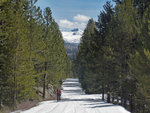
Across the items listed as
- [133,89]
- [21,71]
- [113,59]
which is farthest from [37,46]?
[133,89]

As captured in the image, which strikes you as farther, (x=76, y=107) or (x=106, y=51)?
(x=106, y=51)

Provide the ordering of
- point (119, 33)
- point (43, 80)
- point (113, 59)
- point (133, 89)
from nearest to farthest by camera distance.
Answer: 1. point (133, 89)
2. point (119, 33)
3. point (113, 59)
4. point (43, 80)

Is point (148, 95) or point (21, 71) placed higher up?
point (21, 71)

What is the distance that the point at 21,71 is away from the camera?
20.6m

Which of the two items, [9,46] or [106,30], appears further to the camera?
[106,30]

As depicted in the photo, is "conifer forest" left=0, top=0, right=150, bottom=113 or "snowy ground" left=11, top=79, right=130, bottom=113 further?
"conifer forest" left=0, top=0, right=150, bottom=113

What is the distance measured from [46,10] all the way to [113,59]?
17.8 metres

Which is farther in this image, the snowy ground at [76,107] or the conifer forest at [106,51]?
the conifer forest at [106,51]

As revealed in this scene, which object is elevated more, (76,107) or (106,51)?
(106,51)

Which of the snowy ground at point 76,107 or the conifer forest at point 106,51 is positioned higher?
the conifer forest at point 106,51

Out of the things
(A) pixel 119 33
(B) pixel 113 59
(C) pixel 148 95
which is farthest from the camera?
(B) pixel 113 59

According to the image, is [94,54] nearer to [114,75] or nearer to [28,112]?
[114,75]

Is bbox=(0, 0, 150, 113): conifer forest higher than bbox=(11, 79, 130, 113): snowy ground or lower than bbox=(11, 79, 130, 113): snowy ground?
higher

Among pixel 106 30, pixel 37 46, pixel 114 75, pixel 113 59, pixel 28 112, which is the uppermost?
pixel 106 30
